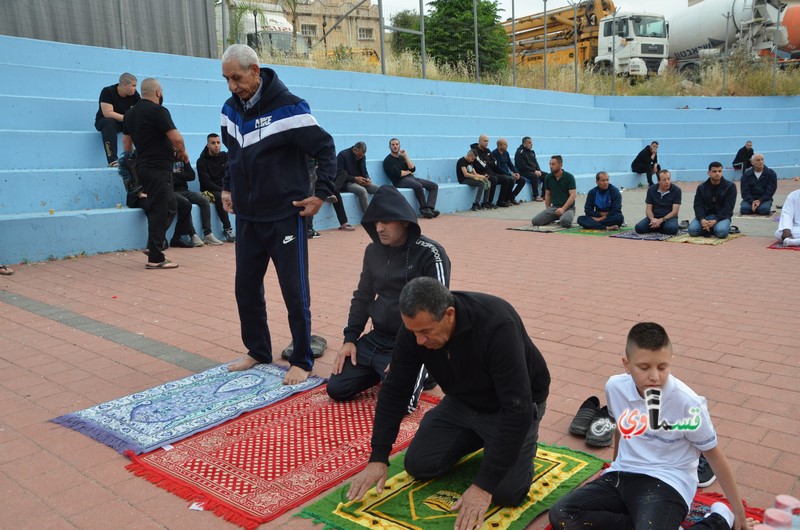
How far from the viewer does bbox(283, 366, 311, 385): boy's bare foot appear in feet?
14.6

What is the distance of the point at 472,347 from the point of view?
277 centimetres

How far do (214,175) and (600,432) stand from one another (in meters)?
8.22

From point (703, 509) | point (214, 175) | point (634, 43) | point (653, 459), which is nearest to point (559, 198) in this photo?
point (214, 175)

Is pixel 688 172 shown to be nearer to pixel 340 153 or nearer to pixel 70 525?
pixel 340 153

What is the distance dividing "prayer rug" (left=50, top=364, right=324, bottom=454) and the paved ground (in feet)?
0.42

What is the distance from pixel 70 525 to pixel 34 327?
10.9ft

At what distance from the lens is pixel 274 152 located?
14.3 feet

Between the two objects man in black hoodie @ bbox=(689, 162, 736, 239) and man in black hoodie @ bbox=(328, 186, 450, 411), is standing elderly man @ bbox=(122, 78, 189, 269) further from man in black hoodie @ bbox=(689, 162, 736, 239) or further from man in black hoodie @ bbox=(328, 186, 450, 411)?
man in black hoodie @ bbox=(689, 162, 736, 239)

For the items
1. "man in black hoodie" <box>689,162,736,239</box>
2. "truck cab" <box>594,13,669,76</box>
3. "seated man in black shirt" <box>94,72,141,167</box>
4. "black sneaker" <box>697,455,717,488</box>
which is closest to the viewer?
"black sneaker" <box>697,455,717,488</box>

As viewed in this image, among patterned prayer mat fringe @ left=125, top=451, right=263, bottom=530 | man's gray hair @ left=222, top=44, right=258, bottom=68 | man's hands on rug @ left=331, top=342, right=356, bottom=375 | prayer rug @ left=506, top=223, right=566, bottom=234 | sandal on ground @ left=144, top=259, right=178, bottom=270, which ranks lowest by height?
prayer rug @ left=506, top=223, right=566, bottom=234

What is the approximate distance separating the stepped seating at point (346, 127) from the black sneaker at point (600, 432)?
7.30m

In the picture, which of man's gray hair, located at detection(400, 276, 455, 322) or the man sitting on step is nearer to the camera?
man's gray hair, located at detection(400, 276, 455, 322)

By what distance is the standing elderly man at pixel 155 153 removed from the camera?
7.35 m

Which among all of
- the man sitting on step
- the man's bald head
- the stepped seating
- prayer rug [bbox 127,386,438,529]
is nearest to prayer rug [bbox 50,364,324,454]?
prayer rug [bbox 127,386,438,529]
